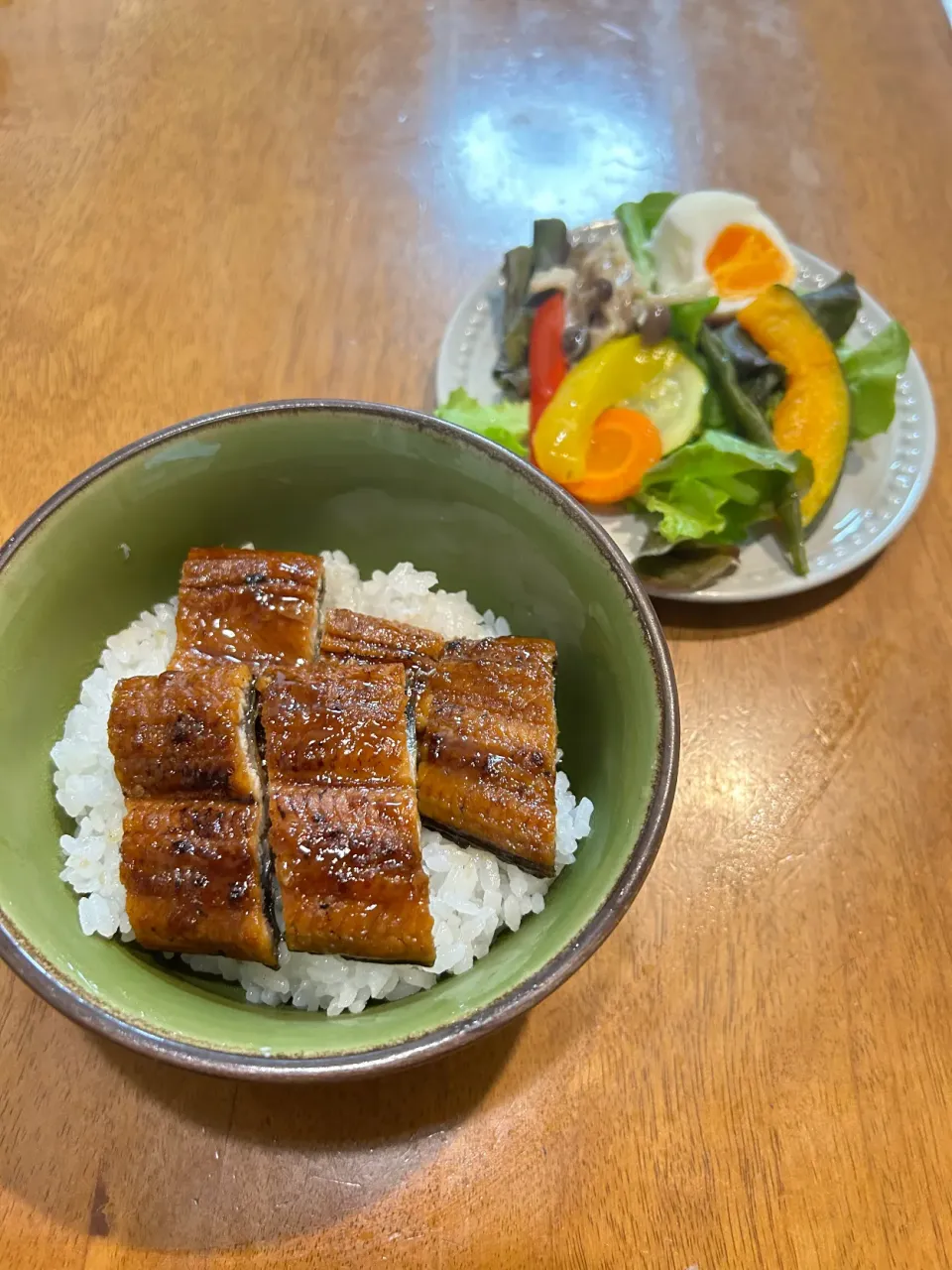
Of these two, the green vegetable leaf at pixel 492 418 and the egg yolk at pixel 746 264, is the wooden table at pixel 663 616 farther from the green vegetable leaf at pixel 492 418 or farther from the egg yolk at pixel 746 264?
the egg yolk at pixel 746 264

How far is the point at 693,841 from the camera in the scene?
59.0 inches

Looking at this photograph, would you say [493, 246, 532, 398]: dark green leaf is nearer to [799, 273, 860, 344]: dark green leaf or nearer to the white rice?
[799, 273, 860, 344]: dark green leaf

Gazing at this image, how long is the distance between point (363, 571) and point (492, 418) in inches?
22.8

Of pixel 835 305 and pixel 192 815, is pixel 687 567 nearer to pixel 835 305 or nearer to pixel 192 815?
pixel 835 305

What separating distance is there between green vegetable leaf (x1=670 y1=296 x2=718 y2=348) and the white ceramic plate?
1.11ft

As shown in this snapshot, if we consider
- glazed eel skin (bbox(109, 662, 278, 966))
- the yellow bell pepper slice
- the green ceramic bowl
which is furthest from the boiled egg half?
glazed eel skin (bbox(109, 662, 278, 966))

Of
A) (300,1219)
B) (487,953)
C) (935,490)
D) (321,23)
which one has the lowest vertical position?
(300,1219)

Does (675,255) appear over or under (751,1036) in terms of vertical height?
over

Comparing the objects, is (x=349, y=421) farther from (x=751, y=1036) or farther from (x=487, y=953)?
(x=751, y=1036)

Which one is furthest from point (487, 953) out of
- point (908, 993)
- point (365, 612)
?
point (908, 993)

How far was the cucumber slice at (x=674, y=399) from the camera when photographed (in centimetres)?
200

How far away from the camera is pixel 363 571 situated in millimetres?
1549

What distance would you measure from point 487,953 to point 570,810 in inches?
8.6

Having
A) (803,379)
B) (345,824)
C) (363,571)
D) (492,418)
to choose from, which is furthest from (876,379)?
(345,824)
